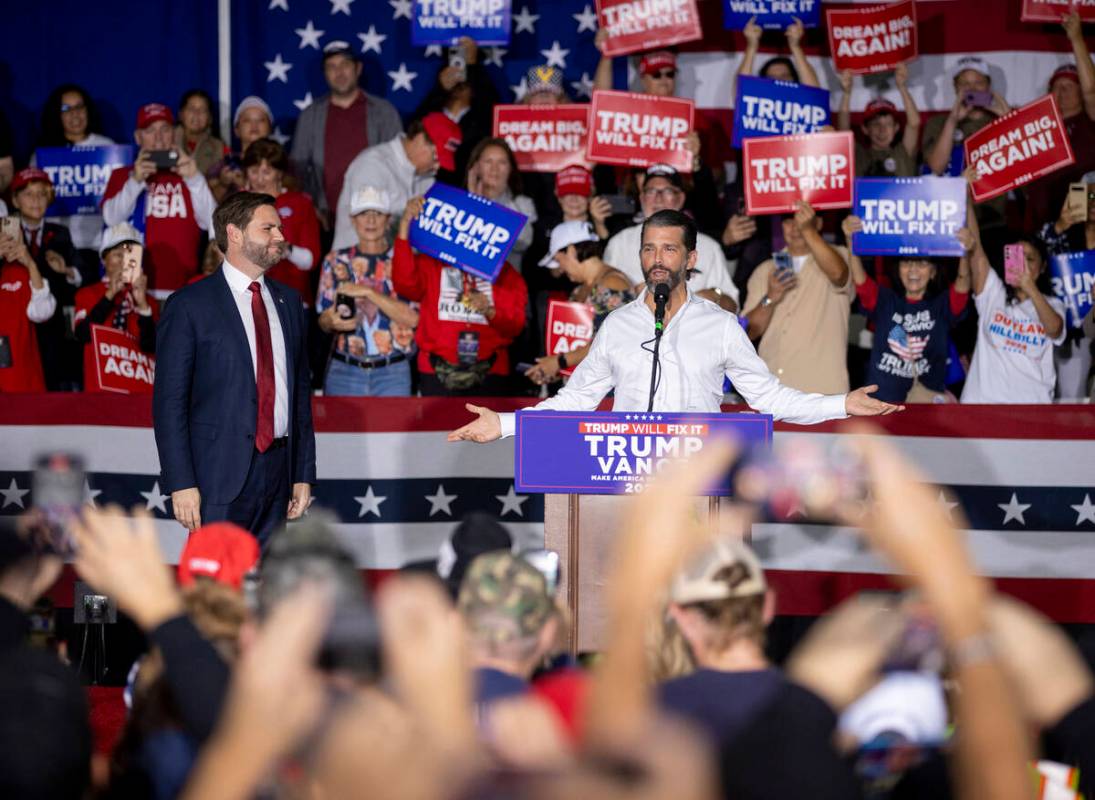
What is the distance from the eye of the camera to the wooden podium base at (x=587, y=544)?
5352mm

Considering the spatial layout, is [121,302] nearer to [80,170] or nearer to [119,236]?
[119,236]

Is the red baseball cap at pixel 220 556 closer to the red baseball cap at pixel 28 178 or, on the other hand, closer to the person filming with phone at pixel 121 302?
the person filming with phone at pixel 121 302

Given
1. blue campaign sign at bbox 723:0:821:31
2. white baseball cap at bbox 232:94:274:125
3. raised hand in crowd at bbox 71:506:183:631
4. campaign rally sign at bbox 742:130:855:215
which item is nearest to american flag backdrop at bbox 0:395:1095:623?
campaign rally sign at bbox 742:130:855:215

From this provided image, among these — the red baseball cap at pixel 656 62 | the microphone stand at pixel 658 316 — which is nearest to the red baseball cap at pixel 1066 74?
the red baseball cap at pixel 656 62

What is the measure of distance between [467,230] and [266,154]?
5.61 ft

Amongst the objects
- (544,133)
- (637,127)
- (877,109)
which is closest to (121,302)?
(544,133)

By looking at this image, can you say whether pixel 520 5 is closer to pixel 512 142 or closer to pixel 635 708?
pixel 512 142

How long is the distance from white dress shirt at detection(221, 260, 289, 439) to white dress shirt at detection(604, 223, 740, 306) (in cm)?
272

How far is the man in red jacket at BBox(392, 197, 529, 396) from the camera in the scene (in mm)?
7879

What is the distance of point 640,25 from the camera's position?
9.34m

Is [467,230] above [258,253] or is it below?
above

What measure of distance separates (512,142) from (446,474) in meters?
2.56

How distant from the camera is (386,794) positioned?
6.07ft

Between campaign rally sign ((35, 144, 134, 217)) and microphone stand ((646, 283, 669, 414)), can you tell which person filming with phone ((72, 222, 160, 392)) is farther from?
microphone stand ((646, 283, 669, 414))
